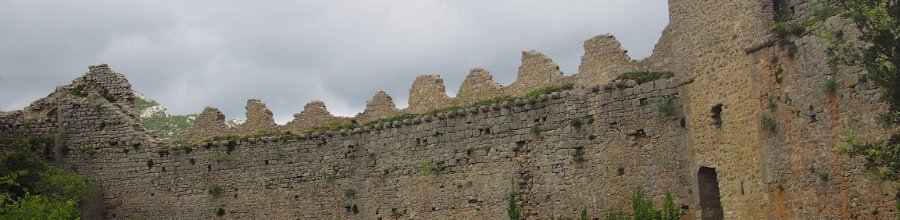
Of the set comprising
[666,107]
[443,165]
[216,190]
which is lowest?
[216,190]

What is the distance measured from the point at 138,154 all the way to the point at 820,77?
2184 cm

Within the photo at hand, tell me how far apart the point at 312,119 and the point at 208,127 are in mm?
3387

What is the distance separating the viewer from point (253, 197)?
37.1 metres

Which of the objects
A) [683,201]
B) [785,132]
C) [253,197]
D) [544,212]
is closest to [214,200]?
[253,197]

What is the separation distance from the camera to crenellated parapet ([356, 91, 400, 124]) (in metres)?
36.3

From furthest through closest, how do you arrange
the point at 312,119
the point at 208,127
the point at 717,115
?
the point at 208,127
the point at 312,119
the point at 717,115

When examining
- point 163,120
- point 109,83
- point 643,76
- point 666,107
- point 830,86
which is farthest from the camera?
point 163,120

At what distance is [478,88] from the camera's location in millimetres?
33969

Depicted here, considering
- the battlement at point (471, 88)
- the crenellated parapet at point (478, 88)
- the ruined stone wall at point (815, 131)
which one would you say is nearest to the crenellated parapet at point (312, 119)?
the battlement at point (471, 88)

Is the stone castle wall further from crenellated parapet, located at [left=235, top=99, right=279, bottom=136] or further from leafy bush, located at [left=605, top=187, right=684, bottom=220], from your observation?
crenellated parapet, located at [left=235, top=99, right=279, bottom=136]

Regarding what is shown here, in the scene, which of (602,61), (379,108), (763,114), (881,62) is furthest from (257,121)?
(881,62)

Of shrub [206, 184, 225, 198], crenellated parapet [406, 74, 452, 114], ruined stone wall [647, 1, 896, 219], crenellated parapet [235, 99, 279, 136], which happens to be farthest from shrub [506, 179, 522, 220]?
shrub [206, 184, 225, 198]

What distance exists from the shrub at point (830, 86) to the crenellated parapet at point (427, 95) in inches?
516

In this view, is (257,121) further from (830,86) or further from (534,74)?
(830,86)
